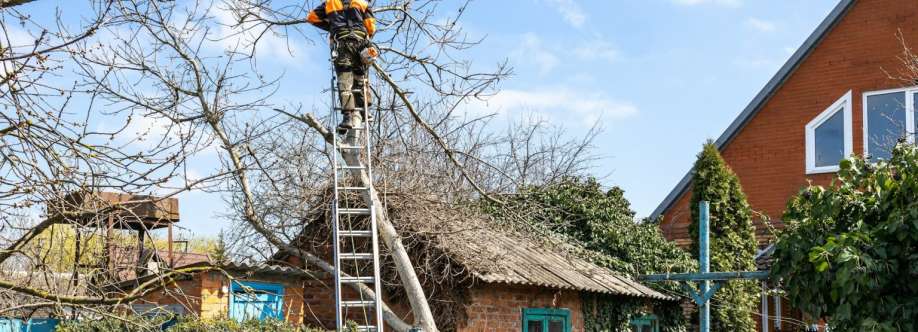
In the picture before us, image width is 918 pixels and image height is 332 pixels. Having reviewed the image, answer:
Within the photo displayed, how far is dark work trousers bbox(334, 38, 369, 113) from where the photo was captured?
1241 cm

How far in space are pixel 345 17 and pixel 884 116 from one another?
11.1m

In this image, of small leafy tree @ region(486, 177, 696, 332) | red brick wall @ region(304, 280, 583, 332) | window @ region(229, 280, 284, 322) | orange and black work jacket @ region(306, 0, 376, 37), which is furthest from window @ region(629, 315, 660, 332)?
orange and black work jacket @ region(306, 0, 376, 37)

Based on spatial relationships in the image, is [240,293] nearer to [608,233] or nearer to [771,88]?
[608,233]

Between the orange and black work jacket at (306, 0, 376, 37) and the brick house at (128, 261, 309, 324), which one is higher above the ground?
the orange and black work jacket at (306, 0, 376, 37)

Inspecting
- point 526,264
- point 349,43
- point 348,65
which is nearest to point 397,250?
point 348,65

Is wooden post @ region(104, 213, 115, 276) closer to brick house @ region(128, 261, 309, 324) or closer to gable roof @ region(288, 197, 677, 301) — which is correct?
brick house @ region(128, 261, 309, 324)

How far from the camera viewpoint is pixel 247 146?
11906mm

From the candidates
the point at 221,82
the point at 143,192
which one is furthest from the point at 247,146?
the point at 143,192

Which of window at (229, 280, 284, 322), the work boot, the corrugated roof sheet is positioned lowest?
window at (229, 280, 284, 322)

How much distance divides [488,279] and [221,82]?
3.99 m

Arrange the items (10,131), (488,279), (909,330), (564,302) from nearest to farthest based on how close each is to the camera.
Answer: (10,131) < (909,330) < (488,279) < (564,302)

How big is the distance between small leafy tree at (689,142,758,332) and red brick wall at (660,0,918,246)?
7.42 ft

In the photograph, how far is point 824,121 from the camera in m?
20.3

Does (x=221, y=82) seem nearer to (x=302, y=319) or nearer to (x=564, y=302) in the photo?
(x=302, y=319)
